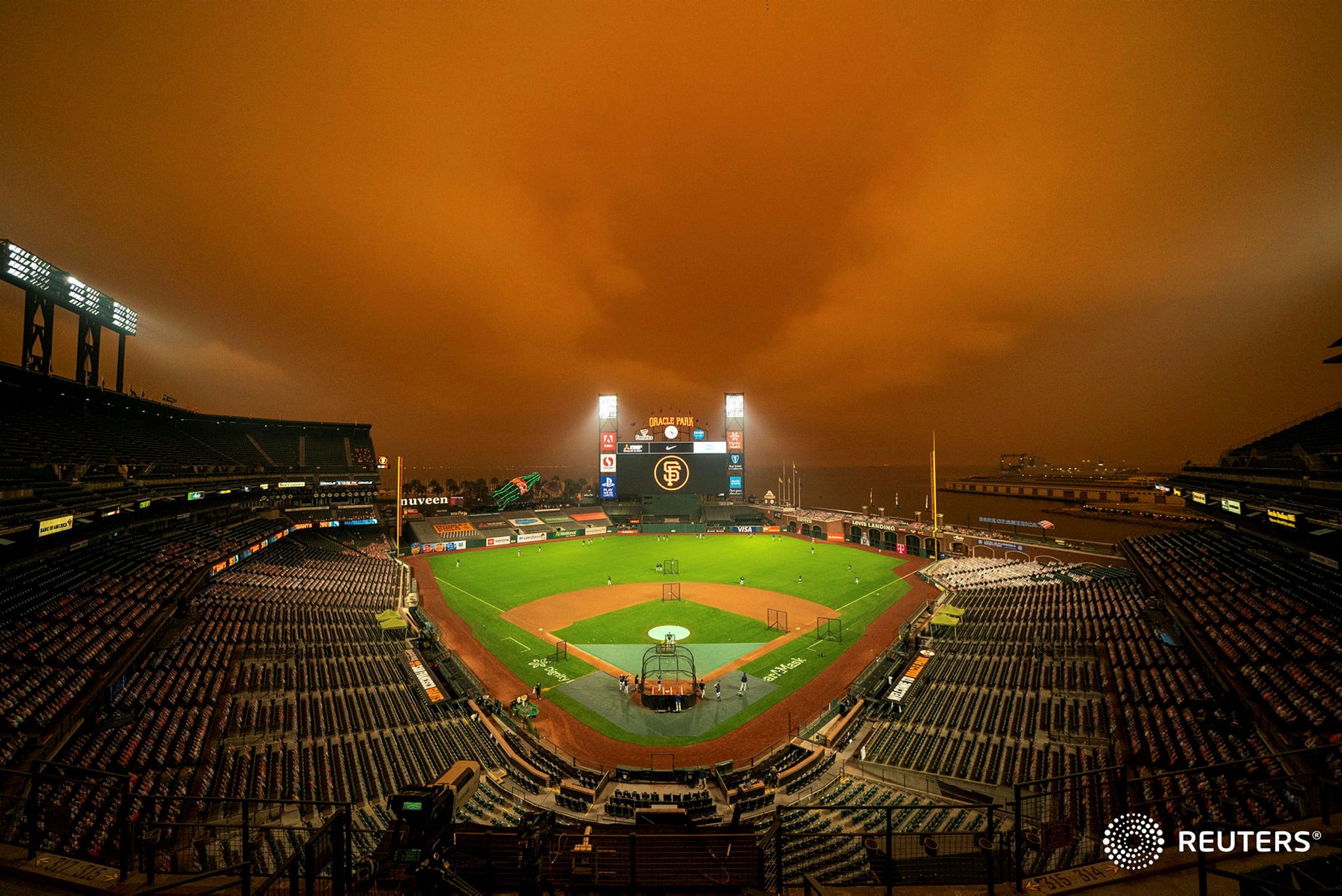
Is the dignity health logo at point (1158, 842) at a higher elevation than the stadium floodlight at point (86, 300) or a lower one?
lower

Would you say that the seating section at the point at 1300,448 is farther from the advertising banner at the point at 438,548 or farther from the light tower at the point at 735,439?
the advertising banner at the point at 438,548

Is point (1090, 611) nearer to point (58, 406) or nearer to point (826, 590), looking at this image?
point (826, 590)

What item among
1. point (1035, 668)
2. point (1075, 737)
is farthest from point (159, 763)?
point (1035, 668)

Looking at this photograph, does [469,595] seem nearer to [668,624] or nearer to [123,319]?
[668,624]

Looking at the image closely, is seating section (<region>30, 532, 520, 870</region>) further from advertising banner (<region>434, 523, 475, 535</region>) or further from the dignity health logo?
advertising banner (<region>434, 523, 475, 535</region>)

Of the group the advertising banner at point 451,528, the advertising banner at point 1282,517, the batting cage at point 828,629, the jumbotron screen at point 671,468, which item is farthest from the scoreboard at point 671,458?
the advertising banner at point 1282,517

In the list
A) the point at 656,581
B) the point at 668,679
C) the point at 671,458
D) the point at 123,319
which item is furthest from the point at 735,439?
the point at 123,319
